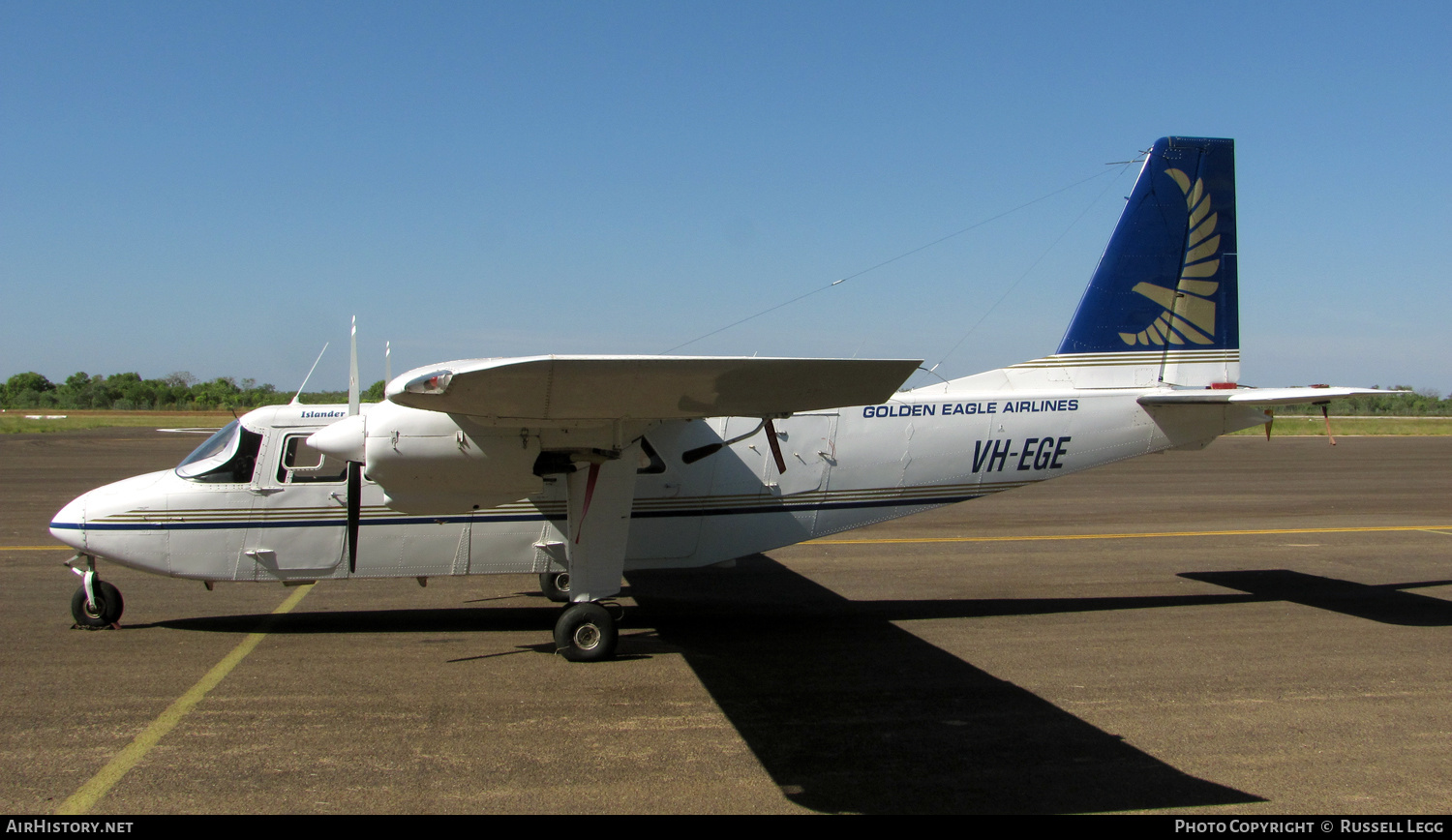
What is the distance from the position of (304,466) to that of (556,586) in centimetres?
279

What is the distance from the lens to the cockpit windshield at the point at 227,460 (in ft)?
26.4

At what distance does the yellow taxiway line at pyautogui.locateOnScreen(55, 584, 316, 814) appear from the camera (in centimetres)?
473

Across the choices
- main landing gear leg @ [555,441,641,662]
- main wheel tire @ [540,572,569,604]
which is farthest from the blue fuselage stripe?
main wheel tire @ [540,572,569,604]

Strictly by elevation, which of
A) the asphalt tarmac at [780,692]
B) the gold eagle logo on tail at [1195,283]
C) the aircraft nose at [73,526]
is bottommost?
the asphalt tarmac at [780,692]

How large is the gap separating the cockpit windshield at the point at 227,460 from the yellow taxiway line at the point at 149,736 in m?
1.50

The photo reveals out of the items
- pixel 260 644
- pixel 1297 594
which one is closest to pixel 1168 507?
pixel 1297 594

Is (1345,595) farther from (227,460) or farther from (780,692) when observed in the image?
(227,460)

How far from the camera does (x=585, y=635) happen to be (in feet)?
24.1

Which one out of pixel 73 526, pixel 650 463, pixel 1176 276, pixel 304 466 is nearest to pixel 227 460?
pixel 304 466

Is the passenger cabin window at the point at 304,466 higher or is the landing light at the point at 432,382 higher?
the landing light at the point at 432,382

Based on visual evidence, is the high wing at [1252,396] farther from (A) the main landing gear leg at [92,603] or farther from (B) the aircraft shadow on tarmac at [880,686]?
(A) the main landing gear leg at [92,603]

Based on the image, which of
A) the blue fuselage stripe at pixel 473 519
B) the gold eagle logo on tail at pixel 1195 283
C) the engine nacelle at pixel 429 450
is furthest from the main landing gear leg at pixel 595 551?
the gold eagle logo on tail at pixel 1195 283

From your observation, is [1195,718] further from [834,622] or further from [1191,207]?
[1191,207]

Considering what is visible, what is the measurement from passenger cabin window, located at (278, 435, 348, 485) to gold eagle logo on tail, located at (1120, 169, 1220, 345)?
8459 mm
